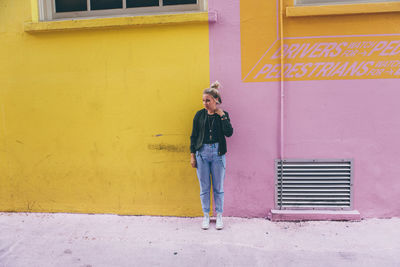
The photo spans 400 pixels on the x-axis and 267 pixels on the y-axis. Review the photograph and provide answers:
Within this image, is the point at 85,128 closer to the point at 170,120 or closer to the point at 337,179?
the point at 170,120

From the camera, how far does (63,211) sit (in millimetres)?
4695

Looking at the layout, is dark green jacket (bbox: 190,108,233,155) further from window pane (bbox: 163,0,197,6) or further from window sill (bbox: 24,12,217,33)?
window pane (bbox: 163,0,197,6)

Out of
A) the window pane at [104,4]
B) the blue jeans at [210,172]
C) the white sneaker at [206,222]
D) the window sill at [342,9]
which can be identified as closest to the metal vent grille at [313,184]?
the blue jeans at [210,172]

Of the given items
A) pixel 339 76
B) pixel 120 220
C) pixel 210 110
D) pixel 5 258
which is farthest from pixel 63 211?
pixel 339 76

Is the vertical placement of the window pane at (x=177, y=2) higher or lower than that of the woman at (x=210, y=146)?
higher

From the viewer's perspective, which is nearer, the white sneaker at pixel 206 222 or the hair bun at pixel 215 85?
the hair bun at pixel 215 85

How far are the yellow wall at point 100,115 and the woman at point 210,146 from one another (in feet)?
1.12

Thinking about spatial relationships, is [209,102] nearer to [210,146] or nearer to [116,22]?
[210,146]

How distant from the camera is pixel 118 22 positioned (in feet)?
14.0

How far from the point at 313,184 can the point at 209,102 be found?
71.1 inches

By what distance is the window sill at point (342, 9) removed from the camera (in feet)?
13.0

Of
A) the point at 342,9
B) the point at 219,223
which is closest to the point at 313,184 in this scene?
the point at 219,223

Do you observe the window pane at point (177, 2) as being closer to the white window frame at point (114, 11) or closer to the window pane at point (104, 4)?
the white window frame at point (114, 11)

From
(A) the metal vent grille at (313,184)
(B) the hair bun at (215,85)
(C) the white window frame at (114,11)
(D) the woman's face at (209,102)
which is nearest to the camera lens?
(D) the woman's face at (209,102)
